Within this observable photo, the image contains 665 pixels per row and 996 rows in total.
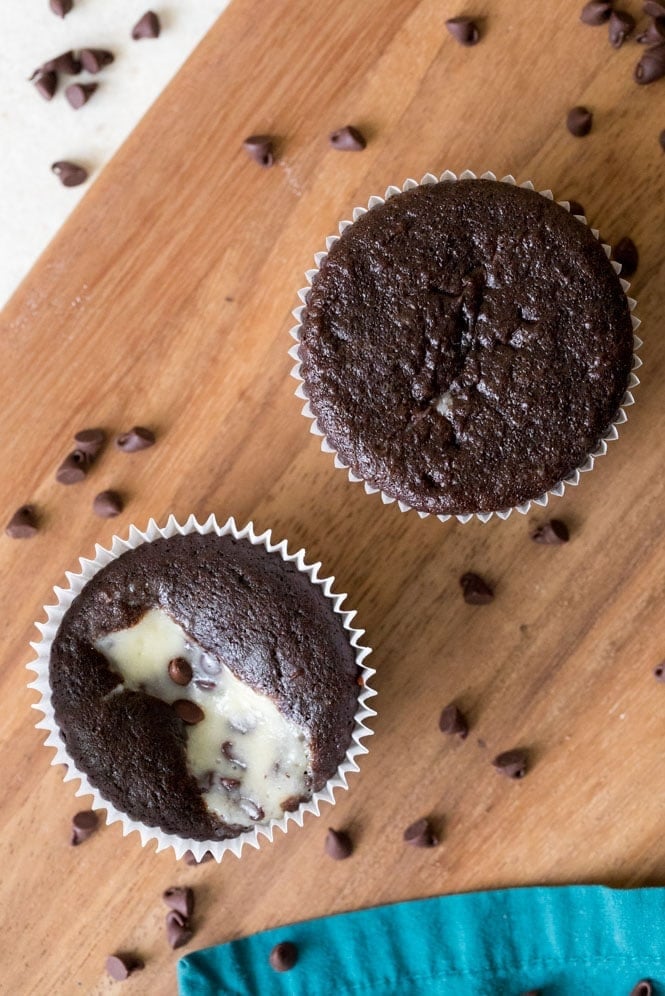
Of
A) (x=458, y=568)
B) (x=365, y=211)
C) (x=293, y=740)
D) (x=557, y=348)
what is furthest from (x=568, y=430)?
(x=293, y=740)

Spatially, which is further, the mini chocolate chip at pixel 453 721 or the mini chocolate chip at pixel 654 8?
the mini chocolate chip at pixel 453 721

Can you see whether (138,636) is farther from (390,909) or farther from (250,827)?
(390,909)

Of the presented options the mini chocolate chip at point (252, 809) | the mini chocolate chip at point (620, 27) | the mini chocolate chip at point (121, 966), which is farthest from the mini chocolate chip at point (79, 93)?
the mini chocolate chip at point (121, 966)

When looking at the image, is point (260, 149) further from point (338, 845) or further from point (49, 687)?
point (338, 845)

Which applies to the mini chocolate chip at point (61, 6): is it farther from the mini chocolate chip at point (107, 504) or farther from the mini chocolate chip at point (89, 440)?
the mini chocolate chip at point (107, 504)

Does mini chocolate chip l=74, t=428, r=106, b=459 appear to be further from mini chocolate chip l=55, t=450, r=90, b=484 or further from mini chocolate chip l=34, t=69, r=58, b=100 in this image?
mini chocolate chip l=34, t=69, r=58, b=100

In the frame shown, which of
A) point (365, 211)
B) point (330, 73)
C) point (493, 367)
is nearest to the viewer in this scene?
point (493, 367)
